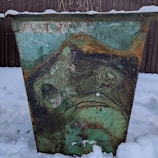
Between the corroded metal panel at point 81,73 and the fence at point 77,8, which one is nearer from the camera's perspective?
the corroded metal panel at point 81,73

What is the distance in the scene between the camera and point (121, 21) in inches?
85.9

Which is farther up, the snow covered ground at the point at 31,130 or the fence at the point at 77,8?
the fence at the point at 77,8

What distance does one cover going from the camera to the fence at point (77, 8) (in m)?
5.38

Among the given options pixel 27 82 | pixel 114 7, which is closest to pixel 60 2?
pixel 114 7

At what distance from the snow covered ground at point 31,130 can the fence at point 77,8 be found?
621 mm

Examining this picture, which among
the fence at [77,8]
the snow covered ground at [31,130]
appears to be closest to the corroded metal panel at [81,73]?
the snow covered ground at [31,130]

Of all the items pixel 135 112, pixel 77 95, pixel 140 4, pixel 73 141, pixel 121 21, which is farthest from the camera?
pixel 140 4

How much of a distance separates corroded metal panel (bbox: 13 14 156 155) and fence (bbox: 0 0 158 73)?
127 inches

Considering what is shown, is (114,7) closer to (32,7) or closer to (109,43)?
(32,7)

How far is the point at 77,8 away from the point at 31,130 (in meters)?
Answer: 2.99

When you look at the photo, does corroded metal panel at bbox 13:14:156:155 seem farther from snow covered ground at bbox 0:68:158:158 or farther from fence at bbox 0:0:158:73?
fence at bbox 0:0:158:73

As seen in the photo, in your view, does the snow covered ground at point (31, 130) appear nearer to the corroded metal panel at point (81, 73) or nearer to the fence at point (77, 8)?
the corroded metal panel at point (81, 73)

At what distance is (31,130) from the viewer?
3.06 meters

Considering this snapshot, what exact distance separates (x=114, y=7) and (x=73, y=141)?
3.41 meters
